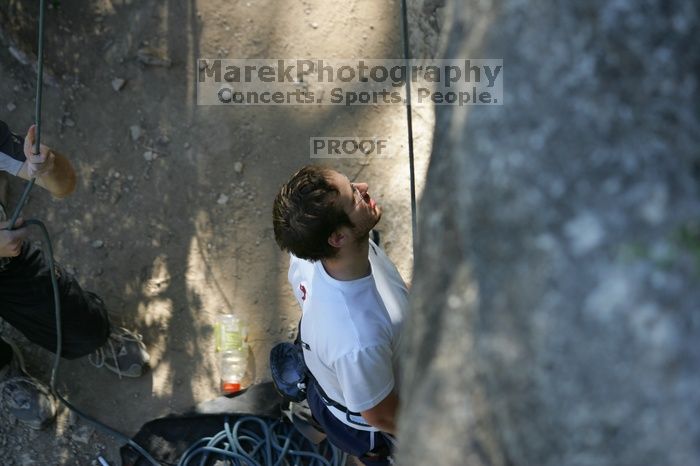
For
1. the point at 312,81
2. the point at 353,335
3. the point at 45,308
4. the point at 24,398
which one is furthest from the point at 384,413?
the point at 312,81

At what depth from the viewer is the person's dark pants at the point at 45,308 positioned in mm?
2783

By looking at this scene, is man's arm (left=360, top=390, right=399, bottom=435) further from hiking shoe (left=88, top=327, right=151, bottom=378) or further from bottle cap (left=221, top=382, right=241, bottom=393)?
hiking shoe (left=88, top=327, right=151, bottom=378)

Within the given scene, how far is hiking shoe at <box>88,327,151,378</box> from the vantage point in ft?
11.4

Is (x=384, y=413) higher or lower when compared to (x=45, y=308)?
lower

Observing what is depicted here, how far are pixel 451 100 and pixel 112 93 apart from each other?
3343 millimetres

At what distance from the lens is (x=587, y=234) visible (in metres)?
0.81

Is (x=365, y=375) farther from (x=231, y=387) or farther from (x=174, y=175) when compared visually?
(x=174, y=175)

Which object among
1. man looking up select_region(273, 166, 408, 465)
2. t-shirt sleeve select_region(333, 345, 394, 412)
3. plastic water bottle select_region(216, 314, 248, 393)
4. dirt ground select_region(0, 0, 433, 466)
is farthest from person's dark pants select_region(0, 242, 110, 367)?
t-shirt sleeve select_region(333, 345, 394, 412)

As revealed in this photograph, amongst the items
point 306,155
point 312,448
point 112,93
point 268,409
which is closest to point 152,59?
point 112,93

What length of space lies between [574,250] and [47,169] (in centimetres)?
235

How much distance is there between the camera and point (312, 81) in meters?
3.90

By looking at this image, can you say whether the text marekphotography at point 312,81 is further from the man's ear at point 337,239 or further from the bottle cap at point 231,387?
the man's ear at point 337,239

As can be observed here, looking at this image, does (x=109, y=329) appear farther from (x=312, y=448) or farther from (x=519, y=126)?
(x=519, y=126)

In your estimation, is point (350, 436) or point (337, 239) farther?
point (350, 436)
